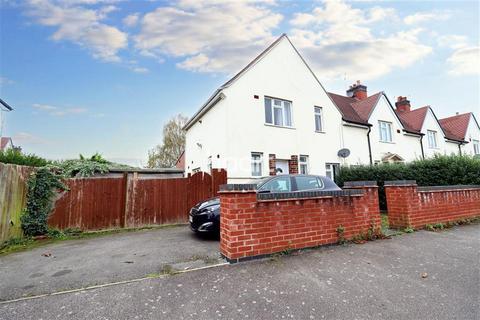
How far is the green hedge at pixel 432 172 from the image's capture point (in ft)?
29.2

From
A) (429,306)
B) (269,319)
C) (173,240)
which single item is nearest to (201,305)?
(269,319)

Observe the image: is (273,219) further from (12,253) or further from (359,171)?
(359,171)

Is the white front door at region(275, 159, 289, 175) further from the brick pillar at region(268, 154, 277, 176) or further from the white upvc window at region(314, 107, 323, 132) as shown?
the white upvc window at region(314, 107, 323, 132)

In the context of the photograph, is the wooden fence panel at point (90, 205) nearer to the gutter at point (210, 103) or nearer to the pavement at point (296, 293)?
the pavement at point (296, 293)

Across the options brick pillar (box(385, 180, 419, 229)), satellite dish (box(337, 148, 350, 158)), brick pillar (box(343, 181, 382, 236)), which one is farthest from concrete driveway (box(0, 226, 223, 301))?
satellite dish (box(337, 148, 350, 158))

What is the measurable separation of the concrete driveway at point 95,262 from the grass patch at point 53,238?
0.61 meters

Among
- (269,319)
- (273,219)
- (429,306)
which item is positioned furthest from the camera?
(273,219)

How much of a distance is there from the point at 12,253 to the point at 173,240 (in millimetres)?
3731

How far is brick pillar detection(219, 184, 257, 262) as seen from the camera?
12.6 ft

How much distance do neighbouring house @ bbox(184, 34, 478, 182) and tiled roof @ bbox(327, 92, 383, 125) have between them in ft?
0.24

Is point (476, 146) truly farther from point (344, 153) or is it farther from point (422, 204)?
point (422, 204)

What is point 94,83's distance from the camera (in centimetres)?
1033

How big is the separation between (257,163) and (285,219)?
265 inches

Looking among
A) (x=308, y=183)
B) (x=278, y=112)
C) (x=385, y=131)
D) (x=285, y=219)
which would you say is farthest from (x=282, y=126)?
(x=385, y=131)
